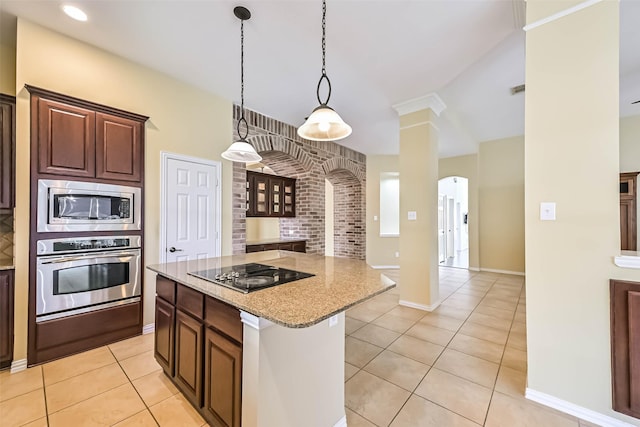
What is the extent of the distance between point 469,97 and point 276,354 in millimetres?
4087

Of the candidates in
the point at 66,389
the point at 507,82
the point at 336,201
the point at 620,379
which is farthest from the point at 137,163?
the point at 336,201

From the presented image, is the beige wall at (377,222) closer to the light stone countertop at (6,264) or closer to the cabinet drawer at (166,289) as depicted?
the cabinet drawer at (166,289)

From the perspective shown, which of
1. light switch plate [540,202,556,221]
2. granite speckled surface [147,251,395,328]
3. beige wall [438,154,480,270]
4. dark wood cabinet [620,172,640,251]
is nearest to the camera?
granite speckled surface [147,251,395,328]

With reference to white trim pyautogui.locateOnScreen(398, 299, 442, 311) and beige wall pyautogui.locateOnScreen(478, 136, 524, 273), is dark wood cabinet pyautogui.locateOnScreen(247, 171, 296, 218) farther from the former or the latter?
beige wall pyautogui.locateOnScreen(478, 136, 524, 273)

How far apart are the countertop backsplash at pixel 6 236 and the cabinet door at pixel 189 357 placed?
2.03 metres

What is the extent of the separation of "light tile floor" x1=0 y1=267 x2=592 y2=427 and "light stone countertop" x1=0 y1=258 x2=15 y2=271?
843 millimetres

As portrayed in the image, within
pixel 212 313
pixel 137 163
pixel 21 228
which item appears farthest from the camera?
pixel 137 163

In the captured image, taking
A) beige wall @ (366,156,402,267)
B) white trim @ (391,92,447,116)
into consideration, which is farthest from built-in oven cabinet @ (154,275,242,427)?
beige wall @ (366,156,402,267)

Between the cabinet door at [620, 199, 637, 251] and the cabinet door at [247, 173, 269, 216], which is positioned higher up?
the cabinet door at [247, 173, 269, 216]

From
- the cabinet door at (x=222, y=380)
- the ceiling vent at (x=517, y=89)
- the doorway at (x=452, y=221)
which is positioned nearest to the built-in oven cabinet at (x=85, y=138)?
the cabinet door at (x=222, y=380)

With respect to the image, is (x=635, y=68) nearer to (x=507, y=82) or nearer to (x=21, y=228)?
(x=507, y=82)

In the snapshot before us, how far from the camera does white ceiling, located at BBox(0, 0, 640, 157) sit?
2018 mm

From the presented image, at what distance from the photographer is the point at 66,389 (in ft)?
6.14

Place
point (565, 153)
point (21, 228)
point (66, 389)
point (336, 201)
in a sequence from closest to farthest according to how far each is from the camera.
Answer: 1. point (565, 153)
2. point (66, 389)
3. point (21, 228)
4. point (336, 201)
